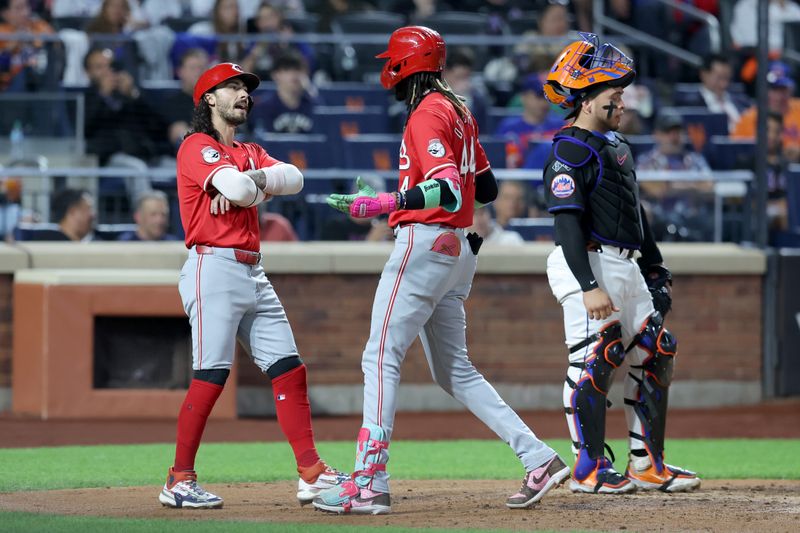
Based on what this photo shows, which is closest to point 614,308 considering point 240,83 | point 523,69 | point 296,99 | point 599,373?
point 599,373

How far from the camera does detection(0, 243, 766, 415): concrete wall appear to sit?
35.2ft

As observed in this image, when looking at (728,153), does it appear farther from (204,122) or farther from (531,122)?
(204,122)

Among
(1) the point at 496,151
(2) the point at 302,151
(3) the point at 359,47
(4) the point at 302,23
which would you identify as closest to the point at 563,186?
(1) the point at 496,151

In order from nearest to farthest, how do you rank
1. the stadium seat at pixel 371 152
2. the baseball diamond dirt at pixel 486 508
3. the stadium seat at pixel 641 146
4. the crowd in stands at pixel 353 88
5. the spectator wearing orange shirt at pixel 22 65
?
1. the baseball diamond dirt at pixel 486 508
2. the crowd in stands at pixel 353 88
3. the stadium seat at pixel 371 152
4. the spectator wearing orange shirt at pixel 22 65
5. the stadium seat at pixel 641 146

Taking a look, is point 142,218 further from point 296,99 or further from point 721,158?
point 721,158

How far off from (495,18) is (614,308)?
1013cm

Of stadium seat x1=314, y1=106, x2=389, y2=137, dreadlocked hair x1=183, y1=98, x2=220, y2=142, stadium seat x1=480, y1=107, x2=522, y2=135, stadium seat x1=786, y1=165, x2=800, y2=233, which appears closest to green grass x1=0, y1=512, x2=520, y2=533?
dreadlocked hair x1=183, y1=98, x2=220, y2=142

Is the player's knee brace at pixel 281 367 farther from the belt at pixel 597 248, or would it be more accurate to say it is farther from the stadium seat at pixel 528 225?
the stadium seat at pixel 528 225

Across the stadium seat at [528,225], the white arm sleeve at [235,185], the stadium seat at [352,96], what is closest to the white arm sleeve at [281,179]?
the white arm sleeve at [235,185]

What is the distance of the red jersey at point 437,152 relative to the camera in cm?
557

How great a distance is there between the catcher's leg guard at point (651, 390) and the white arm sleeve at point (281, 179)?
1.82m

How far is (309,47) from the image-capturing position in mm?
14492

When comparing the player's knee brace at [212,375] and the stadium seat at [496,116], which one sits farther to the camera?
the stadium seat at [496,116]

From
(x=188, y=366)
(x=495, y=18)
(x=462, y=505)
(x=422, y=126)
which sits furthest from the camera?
(x=495, y=18)
